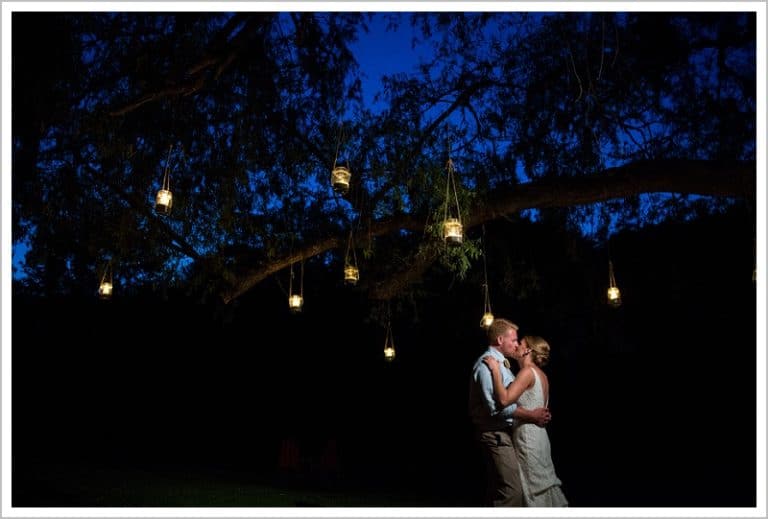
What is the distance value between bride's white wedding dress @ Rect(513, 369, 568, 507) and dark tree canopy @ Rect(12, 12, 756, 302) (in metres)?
1.65

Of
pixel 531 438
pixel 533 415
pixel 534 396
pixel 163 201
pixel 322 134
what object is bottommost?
pixel 531 438

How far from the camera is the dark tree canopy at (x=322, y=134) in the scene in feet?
16.4

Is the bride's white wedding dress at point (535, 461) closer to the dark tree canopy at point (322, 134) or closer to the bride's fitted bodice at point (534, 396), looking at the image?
the bride's fitted bodice at point (534, 396)

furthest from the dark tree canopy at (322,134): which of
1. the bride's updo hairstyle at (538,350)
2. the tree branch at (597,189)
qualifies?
the bride's updo hairstyle at (538,350)

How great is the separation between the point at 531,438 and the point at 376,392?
10.2 m

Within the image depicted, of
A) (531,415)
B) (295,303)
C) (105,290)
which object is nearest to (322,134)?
(295,303)

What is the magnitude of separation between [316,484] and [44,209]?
505cm

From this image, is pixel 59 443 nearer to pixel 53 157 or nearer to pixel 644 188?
pixel 53 157

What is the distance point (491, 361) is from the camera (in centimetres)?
327

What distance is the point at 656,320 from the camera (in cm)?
956

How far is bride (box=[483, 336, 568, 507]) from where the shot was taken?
126 inches

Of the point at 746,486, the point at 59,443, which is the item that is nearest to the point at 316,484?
the point at 746,486

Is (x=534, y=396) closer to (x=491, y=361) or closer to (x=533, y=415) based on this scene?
(x=533, y=415)

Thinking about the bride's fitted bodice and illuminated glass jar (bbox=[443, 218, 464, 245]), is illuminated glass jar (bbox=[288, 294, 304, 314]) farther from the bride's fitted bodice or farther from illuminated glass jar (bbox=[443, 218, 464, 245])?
the bride's fitted bodice
